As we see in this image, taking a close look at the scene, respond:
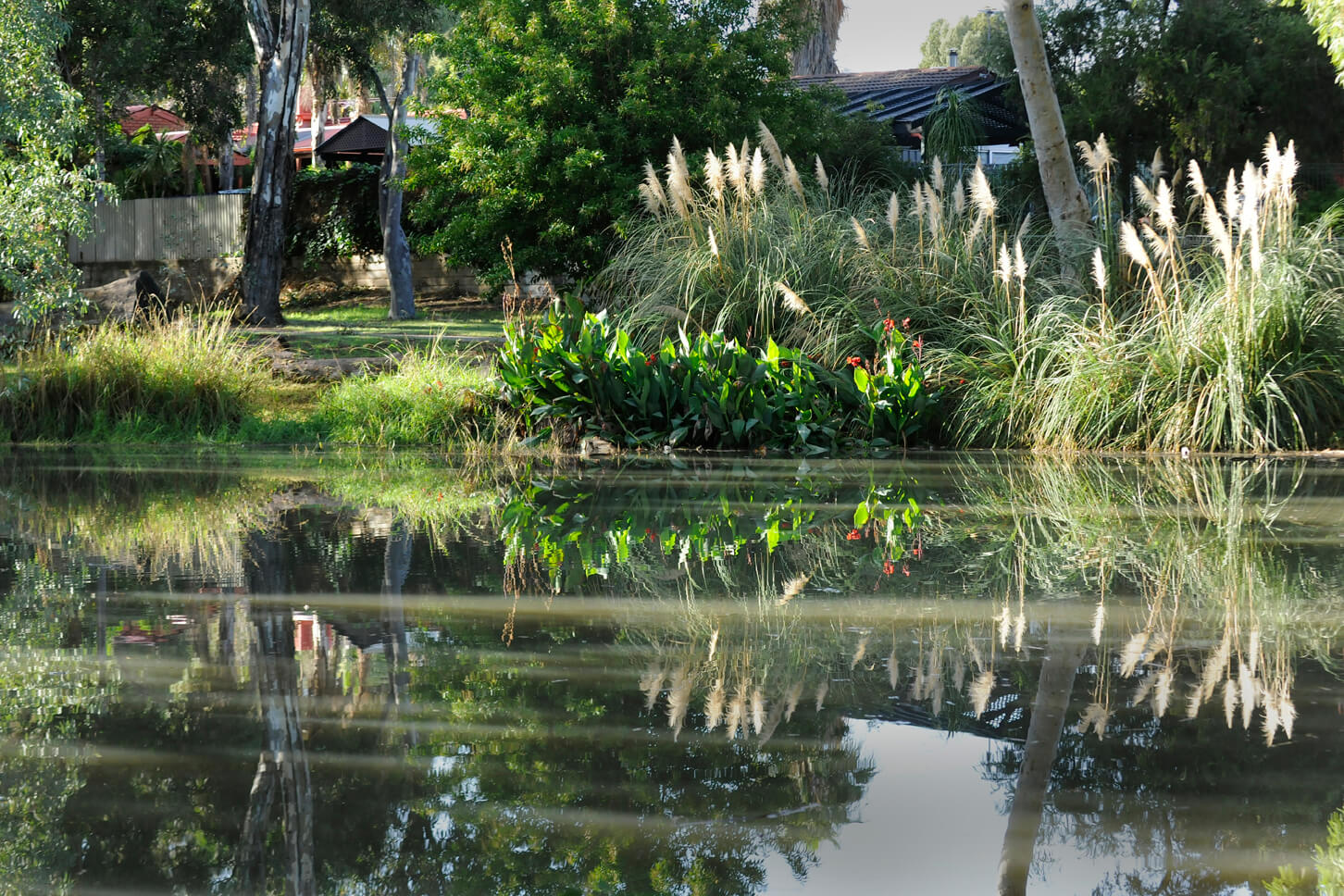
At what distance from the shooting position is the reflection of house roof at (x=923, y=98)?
21.5 metres

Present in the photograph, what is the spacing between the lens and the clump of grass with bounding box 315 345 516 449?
960 cm

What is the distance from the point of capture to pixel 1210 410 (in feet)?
27.3

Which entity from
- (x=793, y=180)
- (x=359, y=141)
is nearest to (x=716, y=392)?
(x=793, y=180)

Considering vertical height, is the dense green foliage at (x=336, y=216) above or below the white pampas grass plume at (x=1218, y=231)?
above

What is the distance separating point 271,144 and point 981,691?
1512 cm

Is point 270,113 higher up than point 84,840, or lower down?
higher up

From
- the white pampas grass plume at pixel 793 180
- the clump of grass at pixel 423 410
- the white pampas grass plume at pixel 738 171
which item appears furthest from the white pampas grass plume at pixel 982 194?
the clump of grass at pixel 423 410

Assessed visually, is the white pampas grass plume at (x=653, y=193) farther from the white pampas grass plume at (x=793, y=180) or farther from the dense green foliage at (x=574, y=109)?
the dense green foliage at (x=574, y=109)

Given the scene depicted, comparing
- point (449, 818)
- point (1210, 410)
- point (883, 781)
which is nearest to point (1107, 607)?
point (883, 781)

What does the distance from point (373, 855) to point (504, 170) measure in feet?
35.3

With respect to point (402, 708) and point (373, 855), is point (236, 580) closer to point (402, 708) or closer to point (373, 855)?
point (402, 708)

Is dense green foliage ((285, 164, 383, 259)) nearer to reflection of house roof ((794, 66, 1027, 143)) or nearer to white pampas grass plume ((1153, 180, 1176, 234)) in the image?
reflection of house roof ((794, 66, 1027, 143))

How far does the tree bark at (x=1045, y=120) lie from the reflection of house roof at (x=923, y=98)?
824 centimetres

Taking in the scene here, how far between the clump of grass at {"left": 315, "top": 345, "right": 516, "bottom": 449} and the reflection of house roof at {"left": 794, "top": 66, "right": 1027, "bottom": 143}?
1135cm
